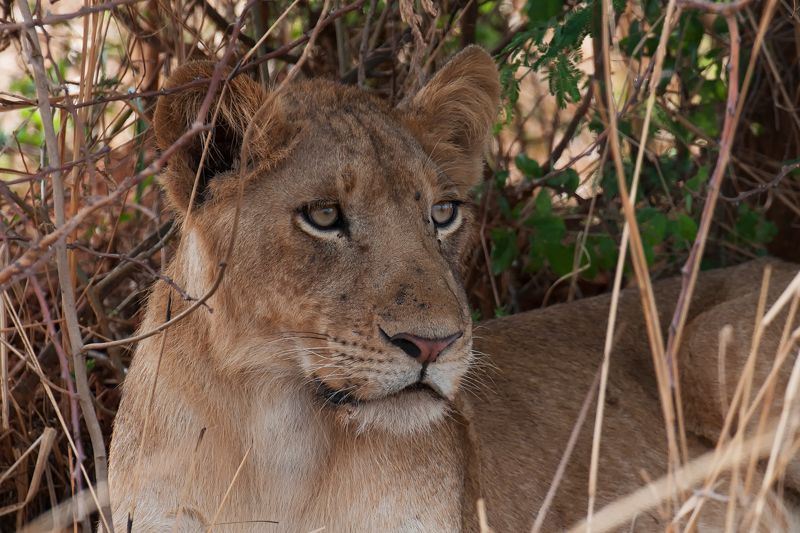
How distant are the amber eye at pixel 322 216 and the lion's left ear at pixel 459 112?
0.58 metres

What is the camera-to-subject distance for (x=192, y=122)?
2.45 m

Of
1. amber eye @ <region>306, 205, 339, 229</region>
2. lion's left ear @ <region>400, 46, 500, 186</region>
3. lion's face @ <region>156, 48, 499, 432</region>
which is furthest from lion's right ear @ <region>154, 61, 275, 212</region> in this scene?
lion's left ear @ <region>400, 46, 500, 186</region>

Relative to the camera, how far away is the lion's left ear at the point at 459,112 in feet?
9.68

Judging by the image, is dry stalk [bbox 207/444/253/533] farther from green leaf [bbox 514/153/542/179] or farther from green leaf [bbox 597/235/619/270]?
green leaf [bbox 597/235/619/270]

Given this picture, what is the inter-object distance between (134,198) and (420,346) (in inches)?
104

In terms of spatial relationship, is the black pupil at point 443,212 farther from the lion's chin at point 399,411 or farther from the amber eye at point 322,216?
the lion's chin at point 399,411

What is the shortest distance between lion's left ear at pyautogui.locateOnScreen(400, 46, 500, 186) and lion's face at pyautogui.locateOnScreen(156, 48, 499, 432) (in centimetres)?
23

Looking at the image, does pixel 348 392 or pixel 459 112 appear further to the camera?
pixel 459 112

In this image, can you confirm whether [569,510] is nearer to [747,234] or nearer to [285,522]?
[285,522]

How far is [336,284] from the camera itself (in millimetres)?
2354

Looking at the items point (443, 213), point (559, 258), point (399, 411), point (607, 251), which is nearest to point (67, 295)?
point (399, 411)

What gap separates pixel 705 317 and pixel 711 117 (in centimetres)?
149

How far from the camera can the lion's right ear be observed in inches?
94.1

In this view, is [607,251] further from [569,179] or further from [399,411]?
[399,411]
